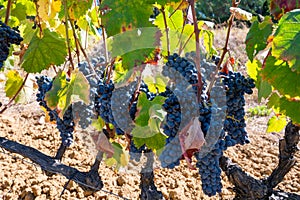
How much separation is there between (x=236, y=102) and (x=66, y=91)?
561 mm

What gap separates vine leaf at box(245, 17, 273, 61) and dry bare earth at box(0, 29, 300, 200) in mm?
997

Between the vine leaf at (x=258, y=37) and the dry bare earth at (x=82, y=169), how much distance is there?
1.00 meters

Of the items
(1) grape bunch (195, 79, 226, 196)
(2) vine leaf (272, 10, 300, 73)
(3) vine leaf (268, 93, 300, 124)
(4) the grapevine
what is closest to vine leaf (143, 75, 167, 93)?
(4) the grapevine

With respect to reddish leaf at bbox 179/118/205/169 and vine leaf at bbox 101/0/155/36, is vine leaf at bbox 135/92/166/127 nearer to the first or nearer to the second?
reddish leaf at bbox 179/118/205/169

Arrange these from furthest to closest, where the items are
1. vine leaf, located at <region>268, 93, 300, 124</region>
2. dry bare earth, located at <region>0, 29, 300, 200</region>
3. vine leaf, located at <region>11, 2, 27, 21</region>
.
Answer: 1. dry bare earth, located at <region>0, 29, 300, 200</region>
2. vine leaf, located at <region>11, 2, 27, 21</region>
3. vine leaf, located at <region>268, 93, 300, 124</region>

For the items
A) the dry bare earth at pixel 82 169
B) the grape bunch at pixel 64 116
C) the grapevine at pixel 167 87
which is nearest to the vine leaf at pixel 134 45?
the grapevine at pixel 167 87

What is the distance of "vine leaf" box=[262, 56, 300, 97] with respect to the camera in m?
1.05

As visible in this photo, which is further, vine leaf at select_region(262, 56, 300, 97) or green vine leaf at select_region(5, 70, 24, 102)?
green vine leaf at select_region(5, 70, 24, 102)

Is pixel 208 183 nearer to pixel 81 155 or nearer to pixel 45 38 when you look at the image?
pixel 45 38

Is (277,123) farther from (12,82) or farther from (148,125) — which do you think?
(12,82)

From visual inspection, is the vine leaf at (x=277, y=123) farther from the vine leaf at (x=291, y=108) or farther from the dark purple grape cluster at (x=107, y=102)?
the dark purple grape cluster at (x=107, y=102)

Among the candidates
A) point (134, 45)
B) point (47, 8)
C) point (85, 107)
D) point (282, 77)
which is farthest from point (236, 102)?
point (47, 8)

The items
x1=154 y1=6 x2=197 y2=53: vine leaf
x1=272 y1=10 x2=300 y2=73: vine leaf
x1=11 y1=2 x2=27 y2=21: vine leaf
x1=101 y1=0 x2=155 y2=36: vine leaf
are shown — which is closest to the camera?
x1=272 y1=10 x2=300 y2=73: vine leaf

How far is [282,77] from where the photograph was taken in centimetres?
107
